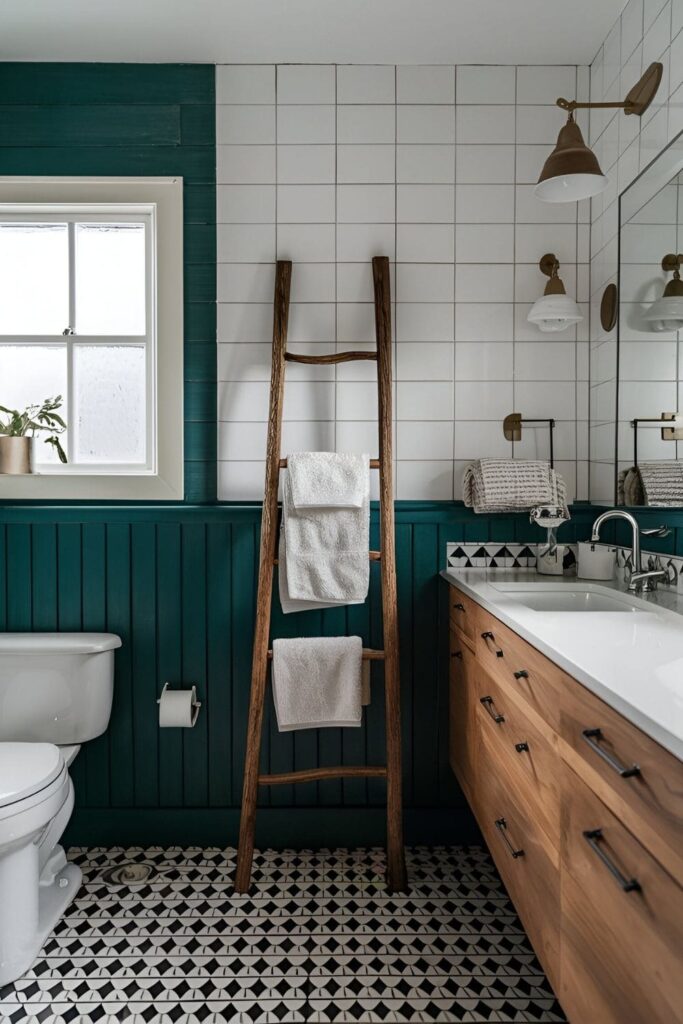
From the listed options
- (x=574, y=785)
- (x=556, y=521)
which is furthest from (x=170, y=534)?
(x=574, y=785)

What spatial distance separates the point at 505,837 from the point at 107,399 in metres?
1.76

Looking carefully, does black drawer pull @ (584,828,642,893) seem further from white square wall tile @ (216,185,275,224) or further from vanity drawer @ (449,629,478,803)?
white square wall tile @ (216,185,275,224)

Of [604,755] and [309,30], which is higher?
[309,30]

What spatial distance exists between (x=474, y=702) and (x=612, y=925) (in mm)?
875

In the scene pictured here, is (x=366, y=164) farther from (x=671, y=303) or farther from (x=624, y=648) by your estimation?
(x=624, y=648)

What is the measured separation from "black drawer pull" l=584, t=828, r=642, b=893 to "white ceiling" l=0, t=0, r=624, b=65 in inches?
81.2

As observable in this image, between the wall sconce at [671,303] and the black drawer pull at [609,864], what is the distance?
1.20 meters

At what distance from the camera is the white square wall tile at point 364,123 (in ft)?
7.11

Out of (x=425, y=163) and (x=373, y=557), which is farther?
(x=425, y=163)

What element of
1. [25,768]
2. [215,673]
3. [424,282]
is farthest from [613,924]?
[424,282]

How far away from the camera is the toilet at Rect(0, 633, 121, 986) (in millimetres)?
1688

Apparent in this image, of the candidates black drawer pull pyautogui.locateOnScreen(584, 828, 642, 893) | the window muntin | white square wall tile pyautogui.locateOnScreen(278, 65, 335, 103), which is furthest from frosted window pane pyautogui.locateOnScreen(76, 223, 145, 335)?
black drawer pull pyautogui.locateOnScreen(584, 828, 642, 893)

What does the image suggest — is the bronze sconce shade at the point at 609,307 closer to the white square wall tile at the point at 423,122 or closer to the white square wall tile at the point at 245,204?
the white square wall tile at the point at 423,122

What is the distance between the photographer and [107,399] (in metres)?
2.29
